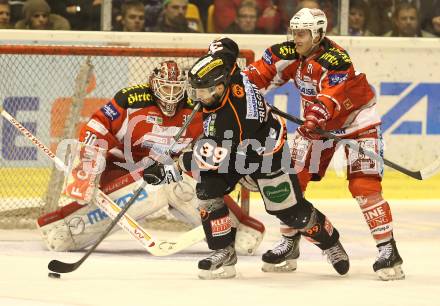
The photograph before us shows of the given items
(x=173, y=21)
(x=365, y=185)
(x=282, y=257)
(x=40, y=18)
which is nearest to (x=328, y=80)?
(x=365, y=185)

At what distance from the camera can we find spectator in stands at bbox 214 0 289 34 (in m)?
9.67

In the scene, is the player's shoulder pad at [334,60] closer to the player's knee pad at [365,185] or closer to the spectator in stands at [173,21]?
the player's knee pad at [365,185]

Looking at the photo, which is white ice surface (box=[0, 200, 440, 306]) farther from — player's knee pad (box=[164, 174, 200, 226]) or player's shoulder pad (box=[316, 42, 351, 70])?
player's shoulder pad (box=[316, 42, 351, 70])

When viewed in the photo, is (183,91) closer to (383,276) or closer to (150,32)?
(383,276)

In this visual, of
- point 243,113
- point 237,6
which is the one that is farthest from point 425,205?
point 243,113

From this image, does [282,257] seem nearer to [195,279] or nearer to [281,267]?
[281,267]

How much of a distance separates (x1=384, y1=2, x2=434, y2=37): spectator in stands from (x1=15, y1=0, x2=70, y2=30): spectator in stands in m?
2.55

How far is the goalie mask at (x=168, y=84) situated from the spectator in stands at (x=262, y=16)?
2763 millimetres

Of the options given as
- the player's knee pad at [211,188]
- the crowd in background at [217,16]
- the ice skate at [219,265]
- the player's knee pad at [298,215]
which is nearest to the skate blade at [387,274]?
the player's knee pad at [298,215]

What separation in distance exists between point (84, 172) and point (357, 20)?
3.69 m

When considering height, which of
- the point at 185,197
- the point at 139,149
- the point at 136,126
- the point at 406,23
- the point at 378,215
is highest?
the point at 406,23

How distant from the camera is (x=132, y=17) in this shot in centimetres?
946

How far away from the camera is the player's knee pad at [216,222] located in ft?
19.8

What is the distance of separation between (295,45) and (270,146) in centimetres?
67
